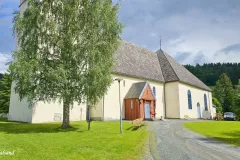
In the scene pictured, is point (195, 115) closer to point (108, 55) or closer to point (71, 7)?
point (108, 55)

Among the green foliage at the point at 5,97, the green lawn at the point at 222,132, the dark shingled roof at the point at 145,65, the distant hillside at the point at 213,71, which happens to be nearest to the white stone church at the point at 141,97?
the dark shingled roof at the point at 145,65

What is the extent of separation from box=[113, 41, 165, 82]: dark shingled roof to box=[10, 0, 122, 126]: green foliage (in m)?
10.7

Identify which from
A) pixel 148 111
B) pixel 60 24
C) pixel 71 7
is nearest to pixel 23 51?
pixel 60 24

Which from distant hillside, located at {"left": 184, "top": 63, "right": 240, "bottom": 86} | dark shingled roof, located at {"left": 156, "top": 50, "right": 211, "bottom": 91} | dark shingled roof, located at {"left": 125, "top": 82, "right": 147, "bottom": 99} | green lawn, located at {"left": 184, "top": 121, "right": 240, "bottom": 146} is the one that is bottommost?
green lawn, located at {"left": 184, "top": 121, "right": 240, "bottom": 146}

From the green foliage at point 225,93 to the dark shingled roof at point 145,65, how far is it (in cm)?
3588

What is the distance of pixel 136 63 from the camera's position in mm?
33781

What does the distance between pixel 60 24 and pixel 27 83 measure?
219 inches

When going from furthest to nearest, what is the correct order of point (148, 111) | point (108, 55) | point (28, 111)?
point (148, 111) < point (28, 111) < point (108, 55)

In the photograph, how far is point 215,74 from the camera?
105688 mm

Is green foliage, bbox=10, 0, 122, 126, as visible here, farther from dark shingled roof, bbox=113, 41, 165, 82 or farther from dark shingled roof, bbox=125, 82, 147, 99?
dark shingled roof, bbox=125, 82, 147, 99

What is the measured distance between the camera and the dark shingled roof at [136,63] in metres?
30.5

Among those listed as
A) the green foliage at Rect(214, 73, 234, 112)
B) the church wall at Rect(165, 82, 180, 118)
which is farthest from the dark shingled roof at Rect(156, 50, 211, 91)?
the green foliage at Rect(214, 73, 234, 112)

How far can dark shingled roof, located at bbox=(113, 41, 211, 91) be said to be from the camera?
31.1 m

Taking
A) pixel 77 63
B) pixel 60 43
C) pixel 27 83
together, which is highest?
pixel 60 43
